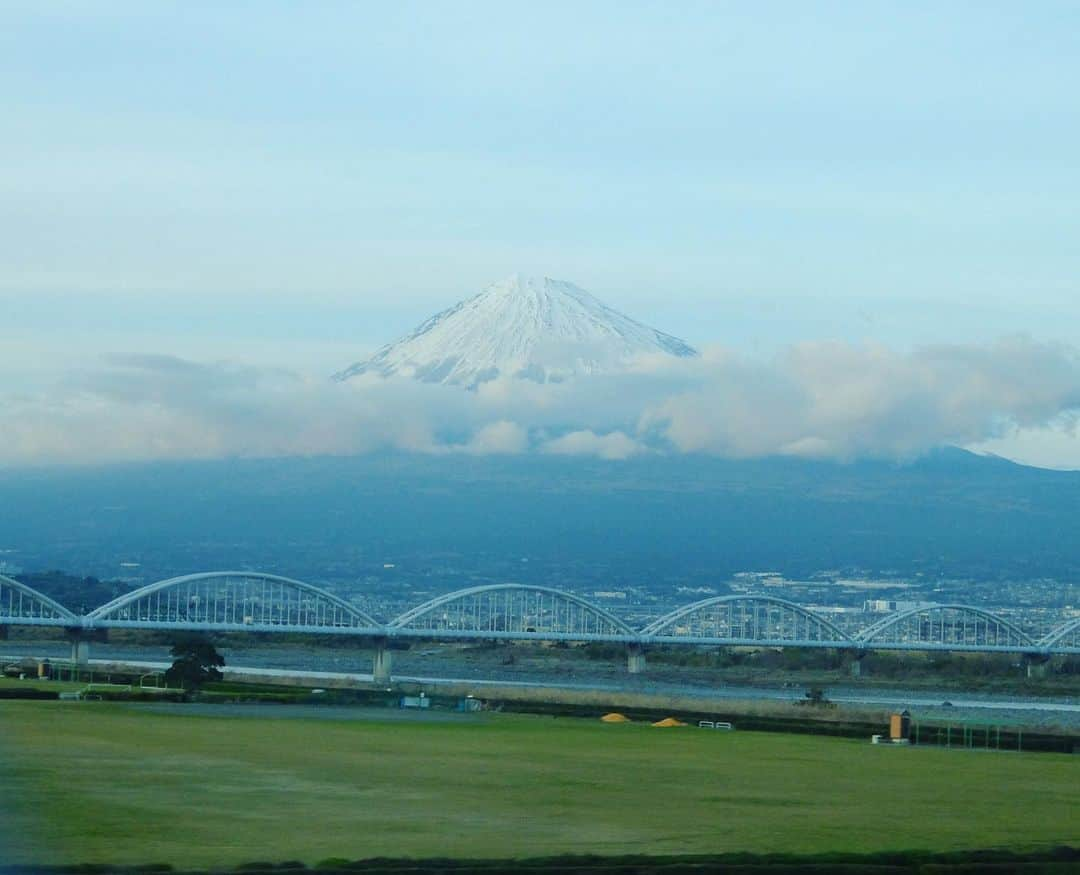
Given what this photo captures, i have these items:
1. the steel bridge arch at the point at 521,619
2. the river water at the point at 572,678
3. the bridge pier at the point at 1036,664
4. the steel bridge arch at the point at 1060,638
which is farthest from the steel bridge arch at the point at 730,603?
the steel bridge arch at the point at 1060,638

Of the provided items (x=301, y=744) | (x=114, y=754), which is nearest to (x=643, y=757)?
(x=301, y=744)

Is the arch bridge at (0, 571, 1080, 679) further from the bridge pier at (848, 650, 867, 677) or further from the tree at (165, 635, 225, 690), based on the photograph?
the tree at (165, 635, 225, 690)

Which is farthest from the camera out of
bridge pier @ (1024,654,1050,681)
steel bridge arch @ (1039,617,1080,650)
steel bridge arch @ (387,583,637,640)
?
steel bridge arch @ (1039,617,1080,650)

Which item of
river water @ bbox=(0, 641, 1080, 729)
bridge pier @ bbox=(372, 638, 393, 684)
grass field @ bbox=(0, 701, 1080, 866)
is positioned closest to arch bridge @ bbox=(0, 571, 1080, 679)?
bridge pier @ bbox=(372, 638, 393, 684)

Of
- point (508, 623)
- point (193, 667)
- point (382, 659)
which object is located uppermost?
point (508, 623)

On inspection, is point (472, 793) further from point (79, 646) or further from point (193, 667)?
point (79, 646)

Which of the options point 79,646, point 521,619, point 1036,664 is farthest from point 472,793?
point 1036,664
